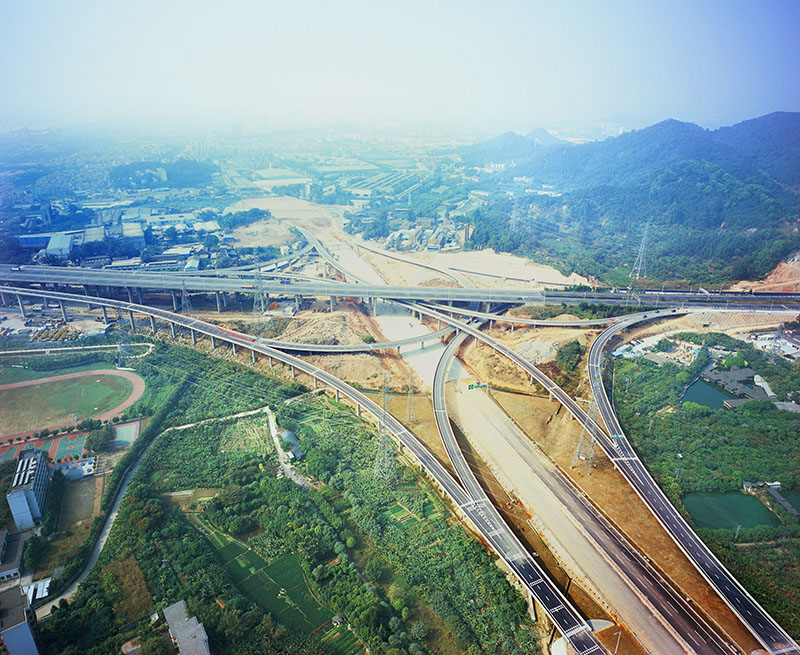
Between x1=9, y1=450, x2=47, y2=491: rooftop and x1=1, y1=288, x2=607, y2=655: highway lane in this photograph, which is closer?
x1=1, y1=288, x2=607, y2=655: highway lane

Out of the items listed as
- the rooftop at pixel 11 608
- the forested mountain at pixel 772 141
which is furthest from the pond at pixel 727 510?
the forested mountain at pixel 772 141

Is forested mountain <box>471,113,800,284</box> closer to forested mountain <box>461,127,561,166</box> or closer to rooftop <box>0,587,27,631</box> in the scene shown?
forested mountain <box>461,127,561,166</box>

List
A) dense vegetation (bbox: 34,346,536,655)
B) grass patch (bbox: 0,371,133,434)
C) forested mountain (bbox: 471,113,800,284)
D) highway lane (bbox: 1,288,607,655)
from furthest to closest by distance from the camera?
forested mountain (bbox: 471,113,800,284) < grass patch (bbox: 0,371,133,434) < highway lane (bbox: 1,288,607,655) < dense vegetation (bbox: 34,346,536,655)

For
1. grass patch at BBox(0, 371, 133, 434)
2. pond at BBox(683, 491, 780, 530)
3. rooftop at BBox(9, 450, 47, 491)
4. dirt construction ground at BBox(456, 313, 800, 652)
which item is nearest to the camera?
dirt construction ground at BBox(456, 313, 800, 652)

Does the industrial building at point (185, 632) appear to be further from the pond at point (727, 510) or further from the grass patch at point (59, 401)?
the pond at point (727, 510)

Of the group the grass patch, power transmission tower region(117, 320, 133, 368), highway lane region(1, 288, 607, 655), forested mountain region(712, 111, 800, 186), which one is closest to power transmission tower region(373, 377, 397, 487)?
highway lane region(1, 288, 607, 655)

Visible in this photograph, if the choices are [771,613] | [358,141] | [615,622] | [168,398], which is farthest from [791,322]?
[358,141]
